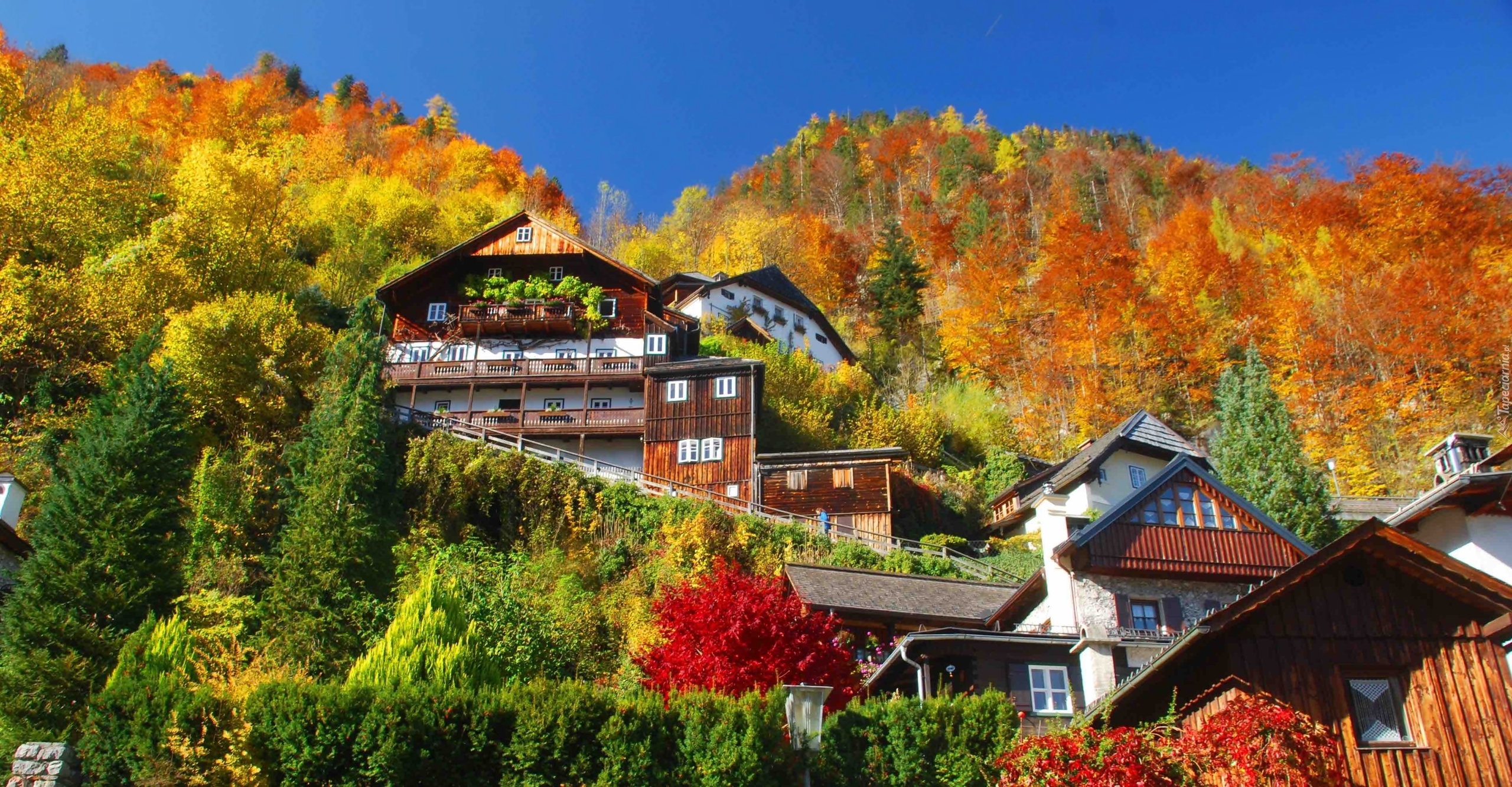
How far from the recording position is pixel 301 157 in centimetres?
5978

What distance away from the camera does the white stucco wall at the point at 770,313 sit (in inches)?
1996

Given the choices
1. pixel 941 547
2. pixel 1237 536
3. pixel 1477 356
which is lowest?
pixel 1237 536

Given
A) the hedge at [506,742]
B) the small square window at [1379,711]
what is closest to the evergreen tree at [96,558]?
the hedge at [506,742]

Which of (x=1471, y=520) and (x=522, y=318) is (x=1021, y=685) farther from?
(x=522, y=318)

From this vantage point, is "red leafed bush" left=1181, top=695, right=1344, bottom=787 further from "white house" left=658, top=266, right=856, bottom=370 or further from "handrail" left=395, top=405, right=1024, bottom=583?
"white house" left=658, top=266, right=856, bottom=370

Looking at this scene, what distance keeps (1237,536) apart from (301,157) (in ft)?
187

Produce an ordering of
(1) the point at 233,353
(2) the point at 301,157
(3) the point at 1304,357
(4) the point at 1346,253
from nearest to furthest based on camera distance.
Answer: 1. (1) the point at 233,353
2. (3) the point at 1304,357
3. (4) the point at 1346,253
4. (2) the point at 301,157

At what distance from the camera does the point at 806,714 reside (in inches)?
556

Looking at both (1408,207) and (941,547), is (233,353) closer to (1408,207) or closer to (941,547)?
(941,547)

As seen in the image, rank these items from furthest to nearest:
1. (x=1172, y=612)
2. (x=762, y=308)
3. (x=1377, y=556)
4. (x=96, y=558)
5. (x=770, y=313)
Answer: (x=770, y=313) → (x=762, y=308) → (x=1172, y=612) → (x=96, y=558) → (x=1377, y=556)

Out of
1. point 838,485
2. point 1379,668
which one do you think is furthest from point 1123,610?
point 838,485

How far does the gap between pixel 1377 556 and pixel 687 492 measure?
2273cm

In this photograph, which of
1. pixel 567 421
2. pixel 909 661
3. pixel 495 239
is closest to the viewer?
pixel 909 661

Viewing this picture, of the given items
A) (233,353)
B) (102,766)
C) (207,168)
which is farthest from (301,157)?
(102,766)
